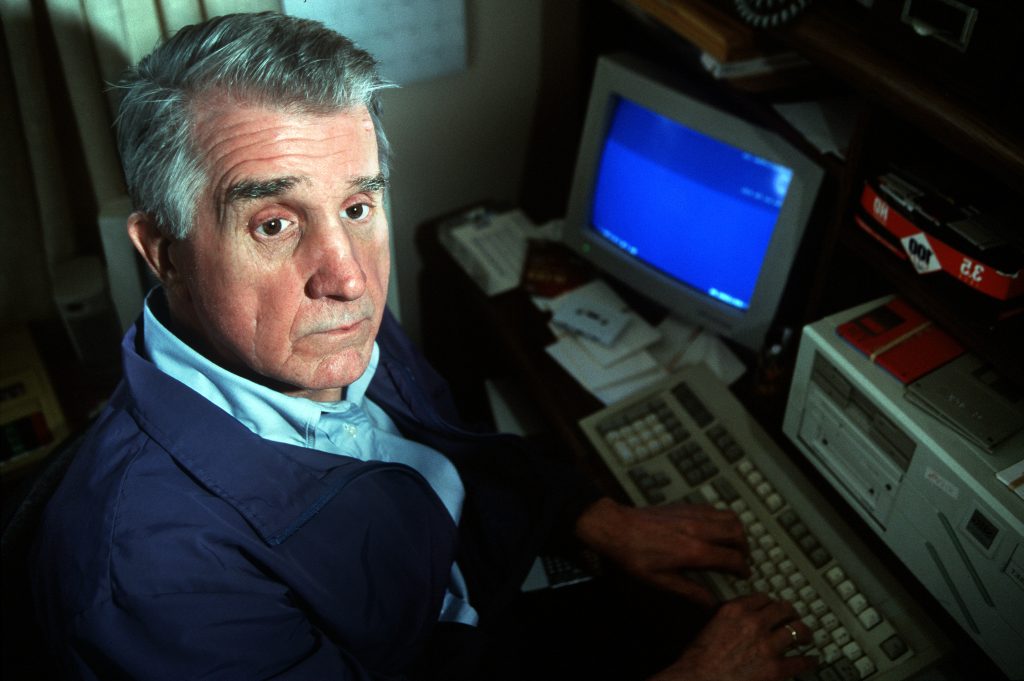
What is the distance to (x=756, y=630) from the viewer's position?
117 cm

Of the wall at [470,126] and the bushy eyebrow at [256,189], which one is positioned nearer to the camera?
the bushy eyebrow at [256,189]

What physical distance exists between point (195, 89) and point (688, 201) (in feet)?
2.93

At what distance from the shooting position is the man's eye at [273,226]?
1000mm

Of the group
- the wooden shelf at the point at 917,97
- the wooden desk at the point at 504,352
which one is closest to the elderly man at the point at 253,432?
the wooden desk at the point at 504,352

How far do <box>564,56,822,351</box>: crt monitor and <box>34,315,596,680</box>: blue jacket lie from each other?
66 centimetres

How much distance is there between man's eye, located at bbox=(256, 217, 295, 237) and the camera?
3.28 ft

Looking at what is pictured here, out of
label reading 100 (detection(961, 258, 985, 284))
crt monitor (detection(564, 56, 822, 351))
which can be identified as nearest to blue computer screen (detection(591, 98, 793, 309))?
crt monitor (detection(564, 56, 822, 351))

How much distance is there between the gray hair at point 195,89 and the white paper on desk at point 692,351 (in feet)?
2.80

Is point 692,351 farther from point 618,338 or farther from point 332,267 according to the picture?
point 332,267

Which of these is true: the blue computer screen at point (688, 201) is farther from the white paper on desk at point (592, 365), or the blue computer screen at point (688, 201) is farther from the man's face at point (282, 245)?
the man's face at point (282, 245)

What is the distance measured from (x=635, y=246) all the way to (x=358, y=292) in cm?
77

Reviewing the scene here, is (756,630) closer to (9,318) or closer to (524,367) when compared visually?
(524,367)

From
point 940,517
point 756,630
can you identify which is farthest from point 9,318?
point 940,517

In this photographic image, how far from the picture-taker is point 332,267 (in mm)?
1028
